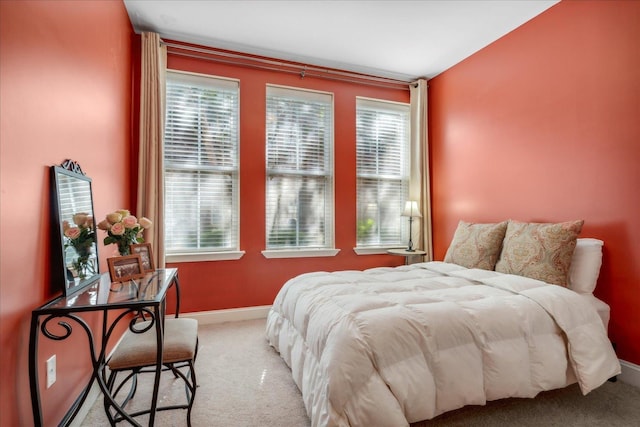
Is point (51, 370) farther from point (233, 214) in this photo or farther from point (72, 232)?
point (233, 214)

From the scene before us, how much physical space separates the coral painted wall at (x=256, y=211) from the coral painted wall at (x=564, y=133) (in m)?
1.30

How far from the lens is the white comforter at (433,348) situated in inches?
61.4

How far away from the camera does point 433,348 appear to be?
1.70m

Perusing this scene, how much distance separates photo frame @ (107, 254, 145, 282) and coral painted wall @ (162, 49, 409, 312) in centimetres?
138

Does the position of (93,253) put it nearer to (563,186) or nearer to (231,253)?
(231,253)

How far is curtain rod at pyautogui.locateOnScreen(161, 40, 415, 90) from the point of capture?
3445mm

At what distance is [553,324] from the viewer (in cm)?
197

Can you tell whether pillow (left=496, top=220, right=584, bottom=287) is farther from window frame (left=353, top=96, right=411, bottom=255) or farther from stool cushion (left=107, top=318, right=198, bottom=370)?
stool cushion (left=107, top=318, right=198, bottom=370)

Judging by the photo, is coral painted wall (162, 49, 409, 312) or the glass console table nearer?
the glass console table

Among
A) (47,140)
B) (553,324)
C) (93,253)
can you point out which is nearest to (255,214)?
(93,253)

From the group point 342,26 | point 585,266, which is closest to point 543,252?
point 585,266

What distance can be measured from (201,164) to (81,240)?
1.86 m

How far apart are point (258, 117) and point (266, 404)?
2822mm

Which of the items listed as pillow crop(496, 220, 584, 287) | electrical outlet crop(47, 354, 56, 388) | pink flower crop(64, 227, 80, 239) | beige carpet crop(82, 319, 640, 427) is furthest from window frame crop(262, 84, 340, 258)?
electrical outlet crop(47, 354, 56, 388)
